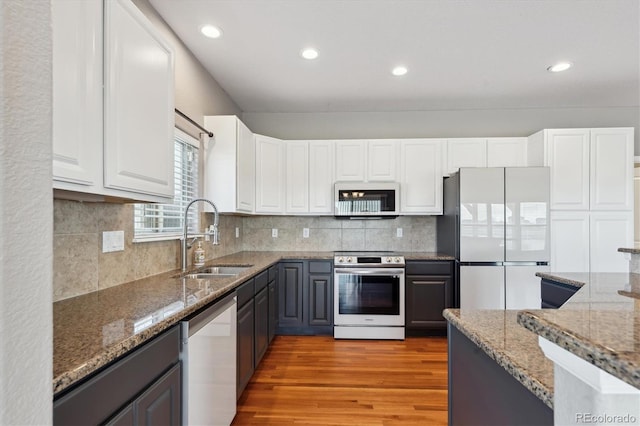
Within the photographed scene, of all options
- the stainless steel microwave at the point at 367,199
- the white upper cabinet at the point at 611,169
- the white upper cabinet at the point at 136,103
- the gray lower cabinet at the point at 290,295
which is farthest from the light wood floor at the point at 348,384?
the white upper cabinet at the point at 611,169

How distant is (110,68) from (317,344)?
2876 millimetres

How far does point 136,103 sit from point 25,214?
120cm

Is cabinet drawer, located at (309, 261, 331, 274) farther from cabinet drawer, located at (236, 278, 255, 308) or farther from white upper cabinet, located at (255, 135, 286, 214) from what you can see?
cabinet drawer, located at (236, 278, 255, 308)

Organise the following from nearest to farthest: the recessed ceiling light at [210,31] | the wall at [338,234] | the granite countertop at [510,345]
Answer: the granite countertop at [510,345], the recessed ceiling light at [210,31], the wall at [338,234]

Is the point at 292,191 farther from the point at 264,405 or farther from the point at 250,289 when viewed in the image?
the point at 264,405

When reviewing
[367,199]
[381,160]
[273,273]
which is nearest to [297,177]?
[367,199]

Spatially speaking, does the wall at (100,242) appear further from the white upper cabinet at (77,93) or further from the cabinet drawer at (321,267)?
the cabinet drawer at (321,267)

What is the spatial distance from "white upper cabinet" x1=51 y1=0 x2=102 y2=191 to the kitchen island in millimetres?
1346

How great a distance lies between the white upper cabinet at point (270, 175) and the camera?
12.1 ft

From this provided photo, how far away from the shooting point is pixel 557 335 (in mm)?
465

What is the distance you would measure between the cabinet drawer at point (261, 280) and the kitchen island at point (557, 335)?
160 cm

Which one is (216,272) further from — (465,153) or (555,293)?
(465,153)

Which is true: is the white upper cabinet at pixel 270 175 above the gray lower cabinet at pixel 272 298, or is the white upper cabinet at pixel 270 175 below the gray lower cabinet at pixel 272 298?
above

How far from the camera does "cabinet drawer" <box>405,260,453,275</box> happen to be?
3.43 metres
